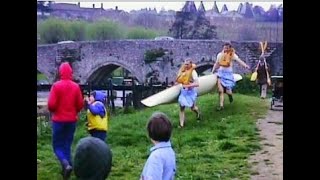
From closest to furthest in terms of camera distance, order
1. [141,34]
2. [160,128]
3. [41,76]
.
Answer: [160,128], [41,76], [141,34]

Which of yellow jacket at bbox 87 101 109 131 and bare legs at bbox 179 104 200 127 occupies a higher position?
bare legs at bbox 179 104 200 127

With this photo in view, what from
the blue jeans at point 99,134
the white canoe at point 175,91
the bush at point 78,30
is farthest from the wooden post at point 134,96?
the bush at point 78,30

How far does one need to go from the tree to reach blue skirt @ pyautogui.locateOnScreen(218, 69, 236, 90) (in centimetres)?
14

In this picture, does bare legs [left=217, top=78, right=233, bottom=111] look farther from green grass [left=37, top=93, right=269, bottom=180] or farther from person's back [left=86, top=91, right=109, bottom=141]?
person's back [left=86, top=91, right=109, bottom=141]

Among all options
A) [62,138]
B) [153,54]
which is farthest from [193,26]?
[62,138]

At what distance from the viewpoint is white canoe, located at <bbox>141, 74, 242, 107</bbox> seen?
3.41 metres

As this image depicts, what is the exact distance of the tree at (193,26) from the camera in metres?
3.43

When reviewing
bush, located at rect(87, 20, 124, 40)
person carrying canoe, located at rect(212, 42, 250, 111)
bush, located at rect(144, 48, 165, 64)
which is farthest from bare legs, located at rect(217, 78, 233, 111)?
bush, located at rect(87, 20, 124, 40)

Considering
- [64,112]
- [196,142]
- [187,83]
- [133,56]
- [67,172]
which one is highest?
[133,56]

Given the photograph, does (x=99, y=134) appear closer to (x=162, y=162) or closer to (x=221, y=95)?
(x=162, y=162)

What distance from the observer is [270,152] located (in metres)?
3.36

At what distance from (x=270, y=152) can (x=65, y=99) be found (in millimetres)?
807
